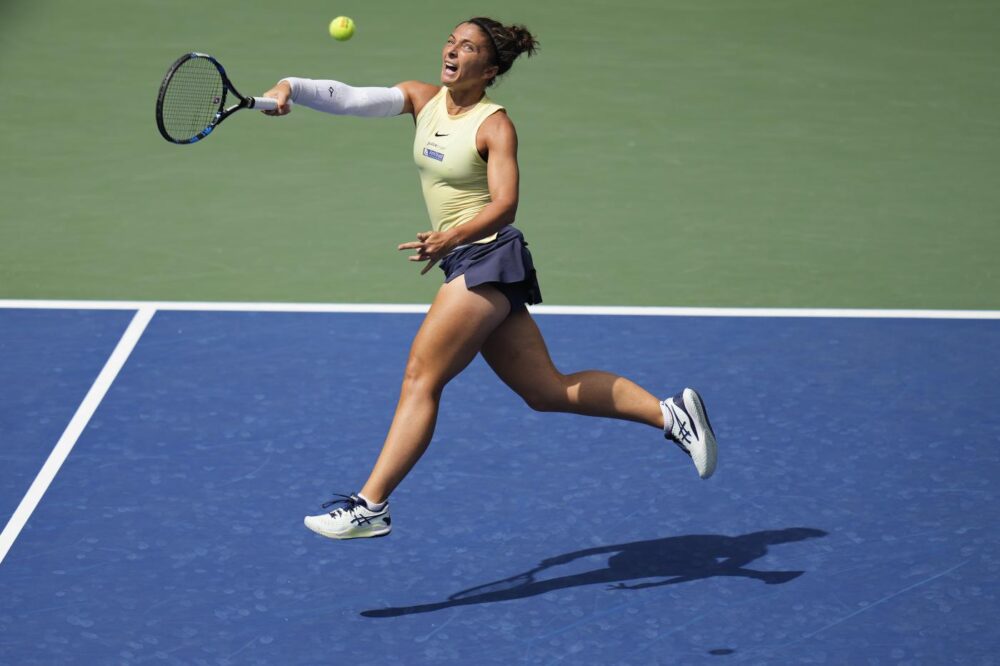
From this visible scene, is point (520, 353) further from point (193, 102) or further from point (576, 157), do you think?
point (576, 157)

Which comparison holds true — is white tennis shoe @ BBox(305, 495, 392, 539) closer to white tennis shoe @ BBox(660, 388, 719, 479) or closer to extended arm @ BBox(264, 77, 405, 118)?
white tennis shoe @ BBox(660, 388, 719, 479)

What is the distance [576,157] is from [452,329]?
5.55 m

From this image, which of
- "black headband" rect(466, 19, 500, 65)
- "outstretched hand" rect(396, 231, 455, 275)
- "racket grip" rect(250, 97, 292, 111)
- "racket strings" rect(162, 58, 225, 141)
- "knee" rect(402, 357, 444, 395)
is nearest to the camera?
"outstretched hand" rect(396, 231, 455, 275)

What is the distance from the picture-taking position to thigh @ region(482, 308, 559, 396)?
5973mm

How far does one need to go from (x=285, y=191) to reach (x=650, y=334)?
3.11 m

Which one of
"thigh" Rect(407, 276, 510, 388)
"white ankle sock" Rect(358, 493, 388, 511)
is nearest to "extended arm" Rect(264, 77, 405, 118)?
"thigh" Rect(407, 276, 510, 388)

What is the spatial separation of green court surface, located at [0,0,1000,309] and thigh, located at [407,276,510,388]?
3.11 meters

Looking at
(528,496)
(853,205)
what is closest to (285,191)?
(853,205)

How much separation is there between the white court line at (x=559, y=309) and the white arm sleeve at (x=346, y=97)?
2579mm

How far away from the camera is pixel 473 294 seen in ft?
18.9

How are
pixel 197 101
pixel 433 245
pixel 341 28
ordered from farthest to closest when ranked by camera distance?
pixel 341 28 < pixel 197 101 < pixel 433 245

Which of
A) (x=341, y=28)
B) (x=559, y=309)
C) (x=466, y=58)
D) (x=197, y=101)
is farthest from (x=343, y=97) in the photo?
(x=341, y=28)

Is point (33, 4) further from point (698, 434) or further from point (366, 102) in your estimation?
point (698, 434)

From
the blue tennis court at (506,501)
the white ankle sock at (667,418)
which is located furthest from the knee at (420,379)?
the white ankle sock at (667,418)
